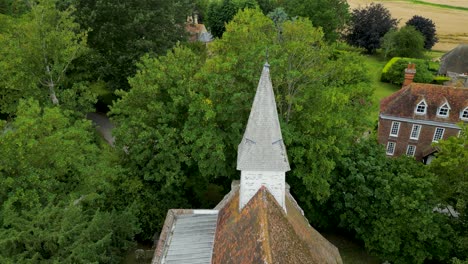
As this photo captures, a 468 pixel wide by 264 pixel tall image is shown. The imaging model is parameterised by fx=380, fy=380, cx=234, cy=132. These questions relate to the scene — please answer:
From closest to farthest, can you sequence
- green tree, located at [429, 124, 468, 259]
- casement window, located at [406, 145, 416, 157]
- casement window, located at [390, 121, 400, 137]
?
green tree, located at [429, 124, 468, 259], casement window, located at [390, 121, 400, 137], casement window, located at [406, 145, 416, 157]

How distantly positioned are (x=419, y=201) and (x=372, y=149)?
14.9ft

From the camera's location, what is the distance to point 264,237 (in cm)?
1516

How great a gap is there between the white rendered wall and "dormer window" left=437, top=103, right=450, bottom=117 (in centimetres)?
2395

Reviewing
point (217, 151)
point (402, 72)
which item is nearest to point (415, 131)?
point (402, 72)

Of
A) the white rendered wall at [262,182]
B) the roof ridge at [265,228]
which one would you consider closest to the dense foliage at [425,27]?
the white rendered wall at [262,182]

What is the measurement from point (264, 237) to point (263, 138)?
13.1 ft

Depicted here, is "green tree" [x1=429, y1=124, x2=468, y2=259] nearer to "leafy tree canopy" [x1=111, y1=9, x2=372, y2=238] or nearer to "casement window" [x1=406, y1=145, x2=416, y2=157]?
"leafy tree canopy" [x1=111, y1=9, x2=372, y2=238]

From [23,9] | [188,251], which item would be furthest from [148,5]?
[188,251]

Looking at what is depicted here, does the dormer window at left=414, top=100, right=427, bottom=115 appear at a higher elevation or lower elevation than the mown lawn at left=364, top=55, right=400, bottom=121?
higher

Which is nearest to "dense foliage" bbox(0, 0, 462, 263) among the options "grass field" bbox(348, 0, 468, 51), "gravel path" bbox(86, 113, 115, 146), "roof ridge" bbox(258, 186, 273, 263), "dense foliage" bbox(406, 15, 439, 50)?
"roof ridge" bbox(258, 186, 273, 263)

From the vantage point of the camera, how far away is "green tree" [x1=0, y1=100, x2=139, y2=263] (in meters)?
15.8

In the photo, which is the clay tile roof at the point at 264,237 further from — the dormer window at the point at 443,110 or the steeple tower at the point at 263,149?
the dormer window at the point at 443,110

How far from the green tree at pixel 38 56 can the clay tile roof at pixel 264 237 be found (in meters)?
17.7

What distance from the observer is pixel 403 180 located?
76.0 ft
